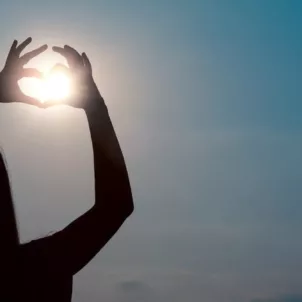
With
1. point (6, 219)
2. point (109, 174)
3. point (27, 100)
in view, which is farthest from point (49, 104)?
point (6, 219)

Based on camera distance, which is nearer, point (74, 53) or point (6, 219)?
point (6, 219)

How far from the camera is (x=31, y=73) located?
2.60 meters

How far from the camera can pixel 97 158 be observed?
8.10 ft

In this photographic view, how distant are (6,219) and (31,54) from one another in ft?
3.11

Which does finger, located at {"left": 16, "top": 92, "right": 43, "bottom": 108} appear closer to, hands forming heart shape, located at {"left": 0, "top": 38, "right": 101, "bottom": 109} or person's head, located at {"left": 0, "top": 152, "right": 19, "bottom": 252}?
hands forming heart shape, located at {"left": 0, "top": 38, "right": 101, "bottom": 109}

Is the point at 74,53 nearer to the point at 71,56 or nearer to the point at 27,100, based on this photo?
the point at 71,56

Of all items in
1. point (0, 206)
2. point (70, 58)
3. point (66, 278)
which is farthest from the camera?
point (70, 58)

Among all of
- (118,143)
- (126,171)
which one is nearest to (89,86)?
(118,143)

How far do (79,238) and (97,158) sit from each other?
16.5 inches

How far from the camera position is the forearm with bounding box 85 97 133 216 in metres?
2.43

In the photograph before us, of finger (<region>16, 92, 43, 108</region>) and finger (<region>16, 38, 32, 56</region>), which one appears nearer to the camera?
finger (<region>16, 92, 43, 108</region>)

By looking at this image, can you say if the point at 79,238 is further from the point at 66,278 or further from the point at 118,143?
the point at 118,143

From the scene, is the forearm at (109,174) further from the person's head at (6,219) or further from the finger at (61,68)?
the person's head at (6,219)

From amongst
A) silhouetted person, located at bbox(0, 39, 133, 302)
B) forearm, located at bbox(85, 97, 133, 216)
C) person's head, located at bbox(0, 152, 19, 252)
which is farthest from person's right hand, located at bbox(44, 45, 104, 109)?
person's head, located at bbox(0, 152, 19, 252)
